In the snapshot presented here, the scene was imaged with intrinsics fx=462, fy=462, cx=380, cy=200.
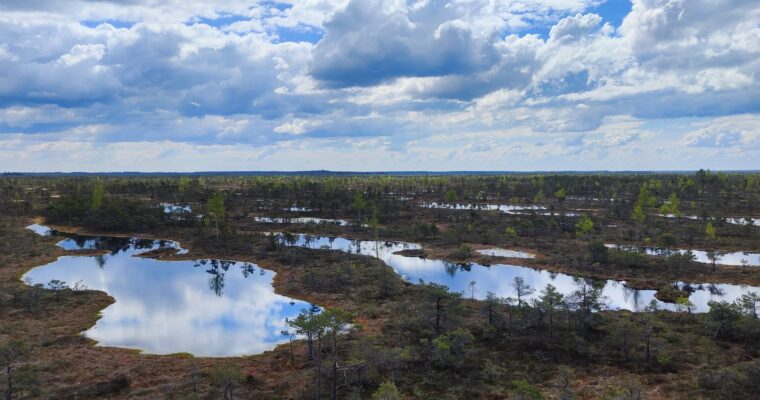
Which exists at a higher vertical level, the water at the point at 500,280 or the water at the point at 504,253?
the water at the point at 504,253

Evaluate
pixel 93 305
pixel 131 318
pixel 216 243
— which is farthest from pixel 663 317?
pixel 216 243

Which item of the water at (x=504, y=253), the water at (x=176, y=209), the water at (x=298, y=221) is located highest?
the water at (x=176, y=209)

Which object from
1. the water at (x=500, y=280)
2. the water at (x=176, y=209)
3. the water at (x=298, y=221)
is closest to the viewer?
the water at (x=500, y=280)

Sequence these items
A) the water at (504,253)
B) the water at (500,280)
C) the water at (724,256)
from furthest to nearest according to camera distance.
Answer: the water at (504,253), the water at (724,256), the water at (500,280)

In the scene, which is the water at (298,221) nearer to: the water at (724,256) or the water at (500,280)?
the water at (500,280)

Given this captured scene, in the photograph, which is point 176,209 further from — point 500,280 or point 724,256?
point 724,256

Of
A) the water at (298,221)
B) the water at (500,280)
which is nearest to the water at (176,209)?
the water at (298,221)

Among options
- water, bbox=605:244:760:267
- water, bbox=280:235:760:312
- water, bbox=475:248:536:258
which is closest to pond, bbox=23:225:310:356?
water, bbox=280:235:760:312
